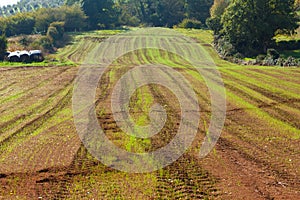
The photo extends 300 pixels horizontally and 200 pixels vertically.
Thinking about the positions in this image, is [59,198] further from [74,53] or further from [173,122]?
[74,53]

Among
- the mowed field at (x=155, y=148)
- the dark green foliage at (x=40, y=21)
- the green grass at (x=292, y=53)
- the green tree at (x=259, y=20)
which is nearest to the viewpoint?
the mowed field at (x=155, y=148)

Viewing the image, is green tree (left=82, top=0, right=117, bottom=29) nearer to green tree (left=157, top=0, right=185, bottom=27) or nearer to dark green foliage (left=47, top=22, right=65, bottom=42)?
green tree (left=157, top=0, right=185, bottom=27)

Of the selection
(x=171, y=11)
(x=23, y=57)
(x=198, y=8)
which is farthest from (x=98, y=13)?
(x=23, y=57)

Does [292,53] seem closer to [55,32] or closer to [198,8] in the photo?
[55,32]

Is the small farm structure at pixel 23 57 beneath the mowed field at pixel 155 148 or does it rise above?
beneath

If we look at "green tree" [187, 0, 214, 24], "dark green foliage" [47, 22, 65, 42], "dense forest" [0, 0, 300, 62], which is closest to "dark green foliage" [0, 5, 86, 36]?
"dense forest" [0, 0, 300, 62]

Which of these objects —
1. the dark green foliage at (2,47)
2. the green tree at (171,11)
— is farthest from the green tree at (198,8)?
the dark green foliage at (2,47)

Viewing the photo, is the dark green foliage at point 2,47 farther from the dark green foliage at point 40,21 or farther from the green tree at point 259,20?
the green tree at point 259,20
